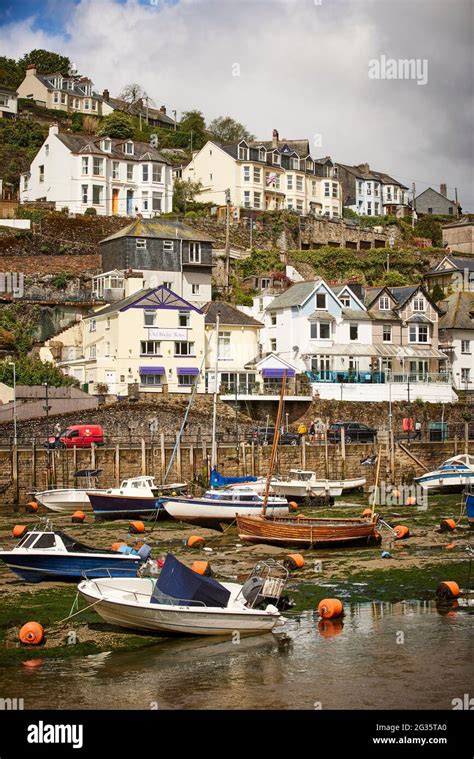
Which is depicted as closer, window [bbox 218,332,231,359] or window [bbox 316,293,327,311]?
window [bbox 218,332,231,359]

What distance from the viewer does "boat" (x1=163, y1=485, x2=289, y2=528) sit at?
41812mm

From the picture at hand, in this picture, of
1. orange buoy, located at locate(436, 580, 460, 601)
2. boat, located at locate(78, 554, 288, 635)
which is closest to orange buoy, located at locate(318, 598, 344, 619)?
boat, located at locate(78, 554, 288, 635)

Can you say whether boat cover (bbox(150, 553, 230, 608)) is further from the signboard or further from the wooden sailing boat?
the signboard

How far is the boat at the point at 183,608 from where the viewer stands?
24.3m

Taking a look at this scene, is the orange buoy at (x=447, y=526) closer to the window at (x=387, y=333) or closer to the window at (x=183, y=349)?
the window at (x=183, y=349)

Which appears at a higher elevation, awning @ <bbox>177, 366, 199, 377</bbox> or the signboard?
the signboard

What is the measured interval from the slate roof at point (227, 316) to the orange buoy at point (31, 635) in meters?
47.5

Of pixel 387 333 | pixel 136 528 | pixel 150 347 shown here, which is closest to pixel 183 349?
pixel 150 347

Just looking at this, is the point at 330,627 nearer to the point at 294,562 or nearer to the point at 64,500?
the point at 294,562

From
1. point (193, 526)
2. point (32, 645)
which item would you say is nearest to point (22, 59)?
point (193, 526)

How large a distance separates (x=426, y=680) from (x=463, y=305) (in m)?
61.7

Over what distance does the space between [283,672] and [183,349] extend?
1857 inches

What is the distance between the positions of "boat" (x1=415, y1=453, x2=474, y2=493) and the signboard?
2083cm

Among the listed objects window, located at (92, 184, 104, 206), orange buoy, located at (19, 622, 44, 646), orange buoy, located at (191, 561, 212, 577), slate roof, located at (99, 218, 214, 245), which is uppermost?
window, located at (92, 184, 104, 206)
